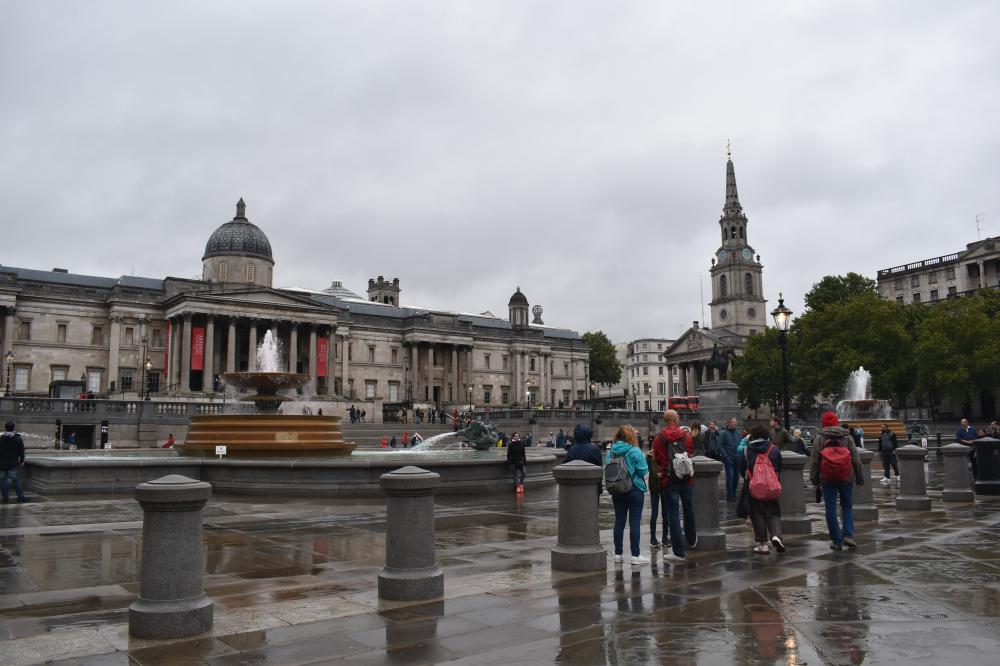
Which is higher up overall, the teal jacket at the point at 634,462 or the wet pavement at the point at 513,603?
the teal jacket at the point at 634,462

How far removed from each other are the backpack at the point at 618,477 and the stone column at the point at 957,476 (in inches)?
477

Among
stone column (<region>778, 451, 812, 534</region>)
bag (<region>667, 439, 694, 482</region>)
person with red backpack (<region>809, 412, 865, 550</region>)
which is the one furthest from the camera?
Result: stone column (<region>778, 451, 812, 534</region>)

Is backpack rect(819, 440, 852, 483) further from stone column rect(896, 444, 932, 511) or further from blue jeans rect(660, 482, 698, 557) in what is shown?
stone column rect(896, 444, 932, 511)

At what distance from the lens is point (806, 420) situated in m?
77.4

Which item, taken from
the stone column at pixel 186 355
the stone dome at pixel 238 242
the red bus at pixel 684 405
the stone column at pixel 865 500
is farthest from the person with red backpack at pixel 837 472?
the stone dome at pixel 238 242

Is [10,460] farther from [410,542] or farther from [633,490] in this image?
[633,490]

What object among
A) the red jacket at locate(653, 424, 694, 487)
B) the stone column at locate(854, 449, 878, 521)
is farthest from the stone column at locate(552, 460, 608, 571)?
the stone column at locate(854, 449, 878, 521)

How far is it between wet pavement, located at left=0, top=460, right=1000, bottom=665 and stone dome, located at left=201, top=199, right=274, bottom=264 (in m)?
69.3

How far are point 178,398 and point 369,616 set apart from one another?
206 feet

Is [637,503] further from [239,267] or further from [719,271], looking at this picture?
[719,271]

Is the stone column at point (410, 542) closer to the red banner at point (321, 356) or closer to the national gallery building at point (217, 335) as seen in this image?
the national gallery building at point (217, 335)

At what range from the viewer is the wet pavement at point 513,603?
6098mm

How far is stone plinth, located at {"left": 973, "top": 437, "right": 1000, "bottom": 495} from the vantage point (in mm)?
19688

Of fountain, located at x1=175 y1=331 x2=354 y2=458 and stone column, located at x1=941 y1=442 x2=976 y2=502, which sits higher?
fountain, located at x1=175 y1=331 x2=354 y2=458
